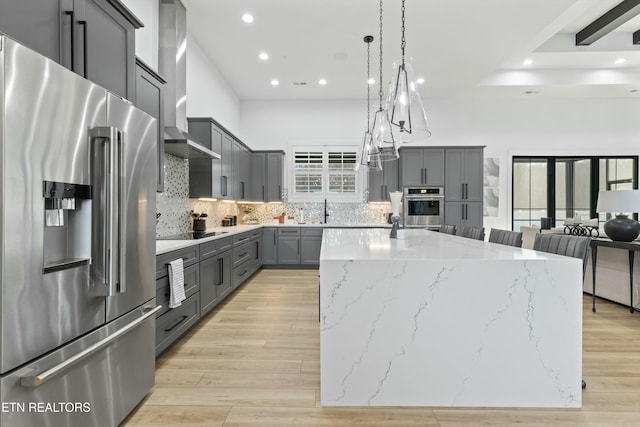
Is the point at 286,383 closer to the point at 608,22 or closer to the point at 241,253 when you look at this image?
the point at 241,253

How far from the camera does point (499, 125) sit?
22.5 feet

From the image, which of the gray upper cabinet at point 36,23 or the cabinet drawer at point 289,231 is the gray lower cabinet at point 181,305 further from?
the cabinet drawer at point 289,231

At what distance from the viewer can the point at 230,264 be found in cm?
426

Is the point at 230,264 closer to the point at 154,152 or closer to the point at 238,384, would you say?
the point at 238,384

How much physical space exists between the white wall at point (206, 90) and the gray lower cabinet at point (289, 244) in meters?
2.26

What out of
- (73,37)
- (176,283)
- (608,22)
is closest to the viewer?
(73,37)

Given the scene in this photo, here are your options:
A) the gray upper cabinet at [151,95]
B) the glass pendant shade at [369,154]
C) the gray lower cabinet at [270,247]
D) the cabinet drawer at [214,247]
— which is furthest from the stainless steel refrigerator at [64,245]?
the gray lower cabinet at [270,247]

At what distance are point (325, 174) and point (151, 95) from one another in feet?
14.3

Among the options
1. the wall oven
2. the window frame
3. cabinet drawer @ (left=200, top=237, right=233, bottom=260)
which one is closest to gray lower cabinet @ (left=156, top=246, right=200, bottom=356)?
cabinet drawer @ (left=200, top=237, right=233, bottom=260)

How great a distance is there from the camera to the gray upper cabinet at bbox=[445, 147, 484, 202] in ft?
21.0

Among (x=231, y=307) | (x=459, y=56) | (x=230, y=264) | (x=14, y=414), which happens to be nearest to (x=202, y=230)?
(x=230, y=264)

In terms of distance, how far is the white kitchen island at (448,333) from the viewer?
1.93 metres

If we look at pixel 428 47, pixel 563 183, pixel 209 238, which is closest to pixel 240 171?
pixel 209 238

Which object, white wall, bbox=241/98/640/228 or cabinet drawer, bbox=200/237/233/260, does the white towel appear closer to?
cabinet drawer, bbox=200/237/233/260
